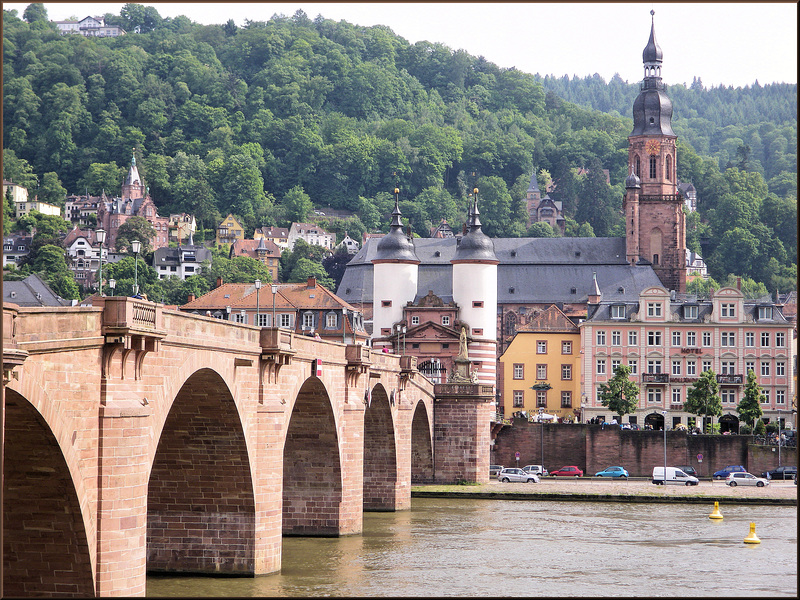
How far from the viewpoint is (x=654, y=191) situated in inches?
5591

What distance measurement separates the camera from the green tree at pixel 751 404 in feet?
317

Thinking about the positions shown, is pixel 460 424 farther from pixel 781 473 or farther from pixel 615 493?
pixel 781 473

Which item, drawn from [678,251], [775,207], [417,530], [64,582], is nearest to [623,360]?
[678,251]

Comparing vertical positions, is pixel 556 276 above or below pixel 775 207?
below

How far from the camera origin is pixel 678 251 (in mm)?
140000

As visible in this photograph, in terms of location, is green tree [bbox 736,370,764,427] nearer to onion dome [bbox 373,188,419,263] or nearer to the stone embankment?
the stone embankment

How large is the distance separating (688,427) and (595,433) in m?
10.6

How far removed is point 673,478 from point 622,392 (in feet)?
57.9

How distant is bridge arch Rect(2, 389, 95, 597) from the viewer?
24.0 meters

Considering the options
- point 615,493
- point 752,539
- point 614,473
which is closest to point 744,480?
point 614,473

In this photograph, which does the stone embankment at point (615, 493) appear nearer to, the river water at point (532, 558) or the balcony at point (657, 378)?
the river water at point (532, 558)

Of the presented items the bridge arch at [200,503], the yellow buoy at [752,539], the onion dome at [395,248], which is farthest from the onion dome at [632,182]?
the bridge arch at [200,503]

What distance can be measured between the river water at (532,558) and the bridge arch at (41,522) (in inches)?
315

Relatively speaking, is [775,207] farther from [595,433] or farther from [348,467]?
[348,467]
